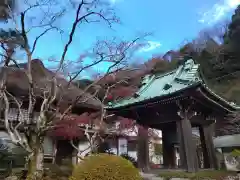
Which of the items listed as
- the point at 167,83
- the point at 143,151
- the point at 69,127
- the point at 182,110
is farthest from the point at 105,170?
the point at 69,127

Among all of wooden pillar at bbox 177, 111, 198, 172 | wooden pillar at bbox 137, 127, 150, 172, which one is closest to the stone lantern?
wooden pillar at bbox 137, 127, 150, 172

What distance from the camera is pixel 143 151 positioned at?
36.9 feet

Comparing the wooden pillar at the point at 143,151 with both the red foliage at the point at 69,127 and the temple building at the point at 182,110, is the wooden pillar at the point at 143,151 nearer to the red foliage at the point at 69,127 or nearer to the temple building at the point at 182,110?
the temple building at the point at 182,110

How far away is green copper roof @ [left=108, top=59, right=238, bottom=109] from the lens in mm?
10125

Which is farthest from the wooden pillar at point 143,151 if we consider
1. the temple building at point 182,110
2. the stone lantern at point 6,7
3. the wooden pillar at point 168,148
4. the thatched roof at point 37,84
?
the stone lantern at point 6,7

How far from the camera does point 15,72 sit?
18047 millimetres

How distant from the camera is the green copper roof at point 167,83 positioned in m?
10.3

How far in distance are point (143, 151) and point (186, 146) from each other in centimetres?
250

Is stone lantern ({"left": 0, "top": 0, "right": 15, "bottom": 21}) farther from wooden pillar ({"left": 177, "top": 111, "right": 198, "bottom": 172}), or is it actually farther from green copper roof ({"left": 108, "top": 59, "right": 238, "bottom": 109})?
wooden pillar ({"left": 177, "top": 111, "right": 198, "bottom": 172})

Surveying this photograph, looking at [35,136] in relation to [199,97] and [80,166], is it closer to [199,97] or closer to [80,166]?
[80,166]

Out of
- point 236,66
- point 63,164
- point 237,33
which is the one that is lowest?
point 63,164

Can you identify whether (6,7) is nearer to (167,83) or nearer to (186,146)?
(167,83)

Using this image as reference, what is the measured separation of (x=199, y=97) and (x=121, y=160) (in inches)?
198

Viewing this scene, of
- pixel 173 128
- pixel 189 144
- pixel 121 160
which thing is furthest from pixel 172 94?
pixel 121 160
